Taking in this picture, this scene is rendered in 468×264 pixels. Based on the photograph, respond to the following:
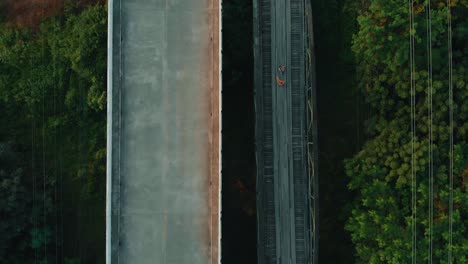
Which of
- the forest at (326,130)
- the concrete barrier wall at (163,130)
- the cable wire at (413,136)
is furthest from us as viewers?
the forest at (326,130)

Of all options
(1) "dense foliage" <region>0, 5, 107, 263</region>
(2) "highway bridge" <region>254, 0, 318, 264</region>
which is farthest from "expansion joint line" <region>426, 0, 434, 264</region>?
(1) "dense foliage" <region>0, 5, 107, 263</region>

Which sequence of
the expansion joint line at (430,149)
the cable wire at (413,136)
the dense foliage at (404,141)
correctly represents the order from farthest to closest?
1. the cable wire at (413,136)
2. the dense foliage at (404,141)
3. the expansion joint line at (430,149)

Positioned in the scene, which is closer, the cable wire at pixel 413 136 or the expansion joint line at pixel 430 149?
the expansion joint line at pixel 430 149

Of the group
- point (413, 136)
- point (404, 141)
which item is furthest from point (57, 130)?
point (413, 136)

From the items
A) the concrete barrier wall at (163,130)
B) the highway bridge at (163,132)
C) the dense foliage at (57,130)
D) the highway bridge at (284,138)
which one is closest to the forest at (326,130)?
the dense foliage at (57,130)

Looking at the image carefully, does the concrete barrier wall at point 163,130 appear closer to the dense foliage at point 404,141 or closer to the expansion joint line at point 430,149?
the dense foliage at point 404,141

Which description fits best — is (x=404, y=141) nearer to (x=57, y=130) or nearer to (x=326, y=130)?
(x=326, y=130)
